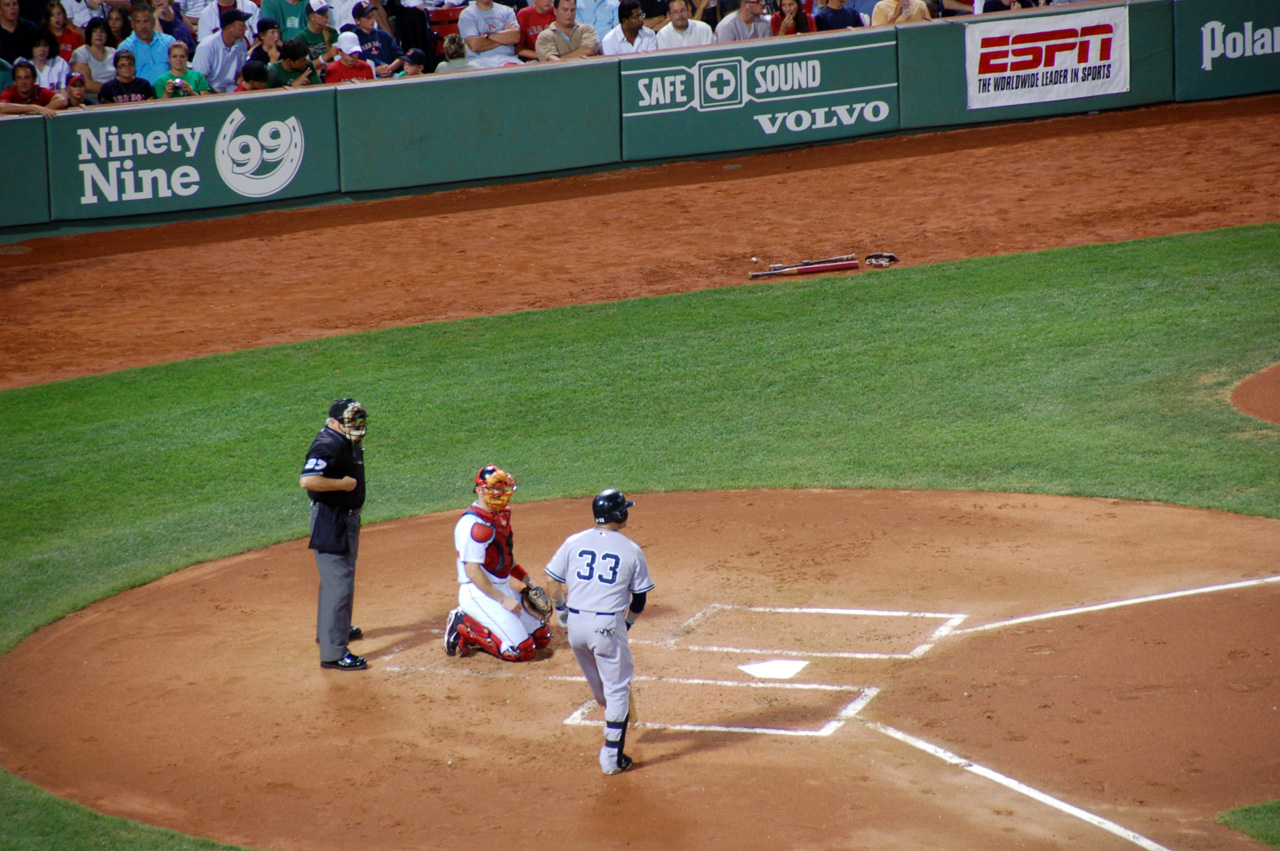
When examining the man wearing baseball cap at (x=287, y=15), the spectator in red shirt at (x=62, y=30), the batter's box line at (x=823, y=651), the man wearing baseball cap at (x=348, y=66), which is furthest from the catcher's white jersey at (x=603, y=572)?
the spectator in red shirt at (x=62, y=30)

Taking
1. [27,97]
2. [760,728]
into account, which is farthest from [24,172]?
[760,728]

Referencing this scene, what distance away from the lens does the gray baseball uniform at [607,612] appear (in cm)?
640

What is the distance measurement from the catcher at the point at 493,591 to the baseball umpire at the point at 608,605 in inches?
53.2

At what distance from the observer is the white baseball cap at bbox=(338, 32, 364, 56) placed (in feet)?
65.9

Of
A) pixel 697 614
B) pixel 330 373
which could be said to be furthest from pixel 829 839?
pixel 330 373

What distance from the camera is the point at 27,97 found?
17938 mm

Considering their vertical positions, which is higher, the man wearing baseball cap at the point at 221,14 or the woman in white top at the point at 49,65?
the man wearing baseball cap at the point at 221,14

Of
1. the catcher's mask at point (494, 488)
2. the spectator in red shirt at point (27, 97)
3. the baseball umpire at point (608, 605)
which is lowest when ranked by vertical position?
the baseball umpire at point (608, 605)

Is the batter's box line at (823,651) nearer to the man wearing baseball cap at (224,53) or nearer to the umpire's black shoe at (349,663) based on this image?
the umpire's black shoe at (349,663)

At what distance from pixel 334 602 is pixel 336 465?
895 mm

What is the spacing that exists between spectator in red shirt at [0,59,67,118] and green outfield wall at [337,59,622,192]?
4112 millimetres

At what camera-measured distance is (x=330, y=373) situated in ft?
47.8

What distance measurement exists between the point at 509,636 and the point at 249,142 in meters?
13.4

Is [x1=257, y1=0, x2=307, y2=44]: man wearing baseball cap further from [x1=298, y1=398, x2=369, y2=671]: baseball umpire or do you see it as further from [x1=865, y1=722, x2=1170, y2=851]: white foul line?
[x1=865, y1=722, x2=1170, y2=851]: white foul line
